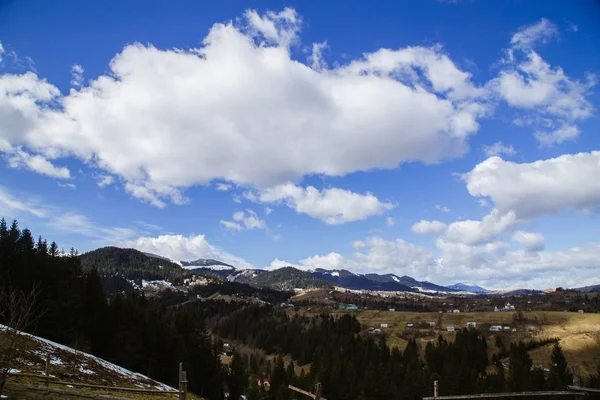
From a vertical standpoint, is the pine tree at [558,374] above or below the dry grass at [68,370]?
below

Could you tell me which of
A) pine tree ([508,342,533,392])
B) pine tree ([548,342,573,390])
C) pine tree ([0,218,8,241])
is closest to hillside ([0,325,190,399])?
pine tree ([0,218,8,241])

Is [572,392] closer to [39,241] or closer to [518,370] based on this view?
[39,241]

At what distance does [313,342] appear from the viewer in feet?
632

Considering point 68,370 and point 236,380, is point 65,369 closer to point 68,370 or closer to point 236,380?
point 68,370

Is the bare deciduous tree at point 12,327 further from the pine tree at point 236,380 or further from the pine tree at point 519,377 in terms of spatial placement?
the pine tree at point 519,377

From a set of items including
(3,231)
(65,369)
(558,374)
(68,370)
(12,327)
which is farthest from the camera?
(558,374)

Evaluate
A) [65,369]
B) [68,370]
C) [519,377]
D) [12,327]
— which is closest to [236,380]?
[68,370]

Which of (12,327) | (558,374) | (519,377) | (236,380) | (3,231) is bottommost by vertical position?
(236,380)

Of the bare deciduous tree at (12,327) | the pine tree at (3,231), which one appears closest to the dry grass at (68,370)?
the bare deciduous tree at (12,327)

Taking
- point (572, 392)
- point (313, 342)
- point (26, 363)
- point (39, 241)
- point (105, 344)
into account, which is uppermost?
point (39, 241)

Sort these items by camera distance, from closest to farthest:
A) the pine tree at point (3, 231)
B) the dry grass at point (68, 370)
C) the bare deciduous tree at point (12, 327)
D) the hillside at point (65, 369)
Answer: the bare deciduous tree at point (12, 327) → the hillside at point (65, 369) → the dry grass at point (68, 370) → the pine tree at point (3, 231)

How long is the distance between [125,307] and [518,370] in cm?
10344

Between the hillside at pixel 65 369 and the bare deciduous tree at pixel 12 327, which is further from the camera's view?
the hillside at pixel 65 369

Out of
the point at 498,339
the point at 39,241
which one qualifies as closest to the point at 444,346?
the point at 498,339
